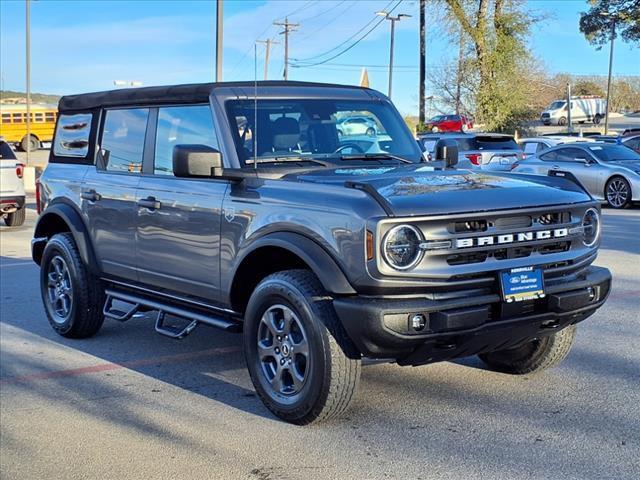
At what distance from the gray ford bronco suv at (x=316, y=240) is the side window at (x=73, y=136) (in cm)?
25

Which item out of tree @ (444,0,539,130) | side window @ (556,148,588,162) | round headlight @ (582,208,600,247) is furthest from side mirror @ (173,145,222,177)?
tree @ (444,0,539,130)

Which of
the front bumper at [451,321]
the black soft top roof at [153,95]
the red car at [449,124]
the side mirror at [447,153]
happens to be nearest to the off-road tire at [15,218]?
the black soft top roof at [153,95]

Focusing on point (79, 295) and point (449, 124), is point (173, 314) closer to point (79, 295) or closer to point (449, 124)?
point (79, 295)

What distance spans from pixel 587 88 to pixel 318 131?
82.3 metres

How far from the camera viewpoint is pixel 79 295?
6.73 meters

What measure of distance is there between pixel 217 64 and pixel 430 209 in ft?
61.0

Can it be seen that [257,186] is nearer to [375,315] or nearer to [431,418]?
[375,315]

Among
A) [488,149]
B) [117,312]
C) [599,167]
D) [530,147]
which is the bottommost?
[117,312]

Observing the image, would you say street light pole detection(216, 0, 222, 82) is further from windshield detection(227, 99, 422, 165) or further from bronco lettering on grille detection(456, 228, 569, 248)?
bronco lettering on grille detection(456, 228, 569, 248)

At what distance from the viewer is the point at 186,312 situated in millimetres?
5652

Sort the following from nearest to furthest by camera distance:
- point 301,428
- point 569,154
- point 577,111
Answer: point 301,428 < point 569,154 < point 577,111

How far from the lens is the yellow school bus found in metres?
51.4

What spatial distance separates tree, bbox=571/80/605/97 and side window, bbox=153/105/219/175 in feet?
266

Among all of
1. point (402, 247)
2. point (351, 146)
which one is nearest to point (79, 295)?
point (351, 146)
